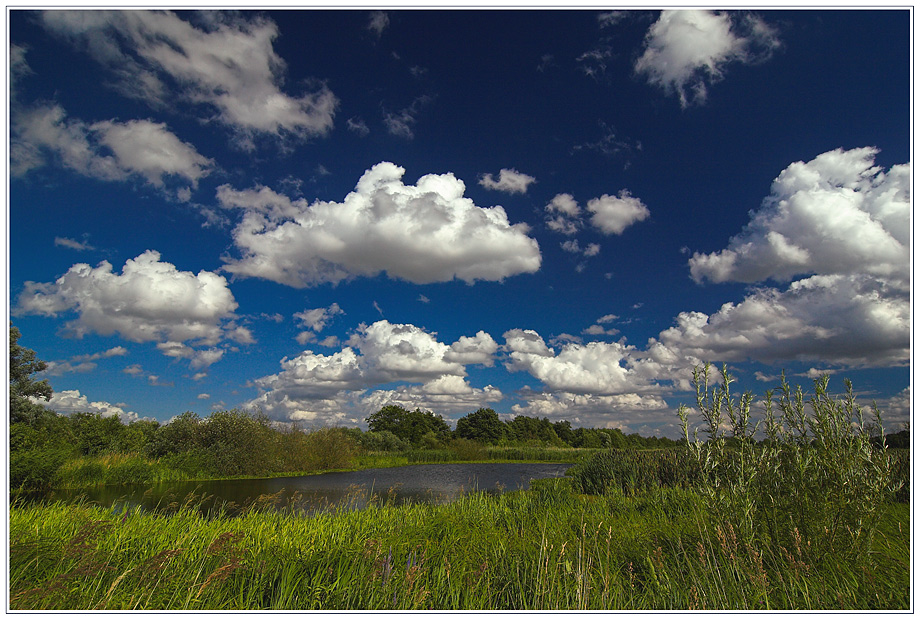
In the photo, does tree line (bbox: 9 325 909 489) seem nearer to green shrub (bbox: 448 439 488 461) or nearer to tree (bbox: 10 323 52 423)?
tree (bbox: 10 323 52 423)

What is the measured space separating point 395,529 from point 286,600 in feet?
14.2

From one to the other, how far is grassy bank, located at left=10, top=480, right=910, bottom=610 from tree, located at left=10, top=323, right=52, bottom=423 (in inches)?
1020

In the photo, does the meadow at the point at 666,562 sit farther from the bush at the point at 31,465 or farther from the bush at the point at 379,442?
the bush at the point at 379,442

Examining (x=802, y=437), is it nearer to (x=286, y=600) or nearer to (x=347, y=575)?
(x=347, y=575)

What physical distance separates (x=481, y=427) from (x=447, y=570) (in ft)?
237

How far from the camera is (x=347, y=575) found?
4227 millimetres

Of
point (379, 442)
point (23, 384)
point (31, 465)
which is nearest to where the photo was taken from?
point (31, 465)

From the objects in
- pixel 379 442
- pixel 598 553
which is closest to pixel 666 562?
pixel 598 553

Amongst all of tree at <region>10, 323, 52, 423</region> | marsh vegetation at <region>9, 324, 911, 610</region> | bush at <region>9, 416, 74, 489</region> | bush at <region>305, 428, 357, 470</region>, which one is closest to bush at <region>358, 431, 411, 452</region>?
bush at <region>305, 428, 357, 470</region>

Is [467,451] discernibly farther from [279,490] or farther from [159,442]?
[279,490]

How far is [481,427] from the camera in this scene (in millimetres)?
74125

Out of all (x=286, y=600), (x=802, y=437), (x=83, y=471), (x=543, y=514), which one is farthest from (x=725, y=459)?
(x=83, y=471)

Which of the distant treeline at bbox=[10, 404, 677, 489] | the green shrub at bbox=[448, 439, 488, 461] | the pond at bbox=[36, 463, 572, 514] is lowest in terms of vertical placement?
the green shrub at bbox=[448, 439, 488, 461]

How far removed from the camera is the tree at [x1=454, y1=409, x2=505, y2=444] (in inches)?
2884
